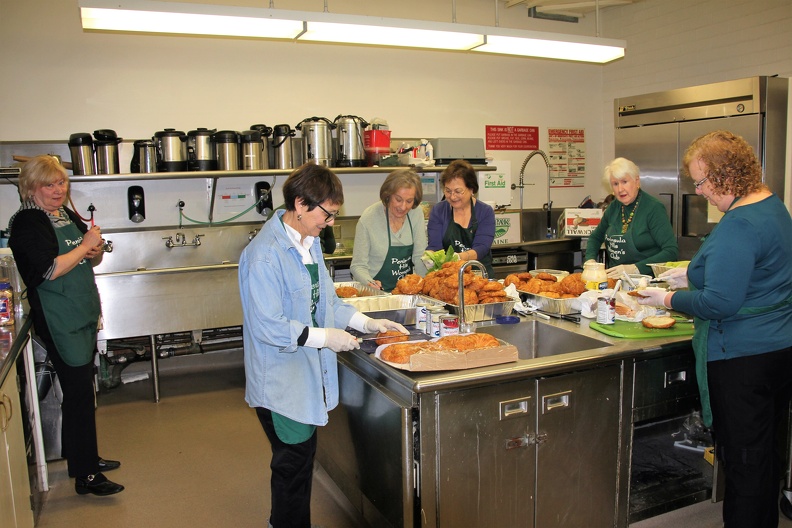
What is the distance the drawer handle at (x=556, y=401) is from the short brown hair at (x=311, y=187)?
46.0 inches

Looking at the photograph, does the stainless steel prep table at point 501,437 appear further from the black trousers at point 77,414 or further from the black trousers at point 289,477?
the black trousers at point 77,414

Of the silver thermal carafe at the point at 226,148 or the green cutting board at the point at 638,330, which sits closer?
the green cutting board at the point at 638,330

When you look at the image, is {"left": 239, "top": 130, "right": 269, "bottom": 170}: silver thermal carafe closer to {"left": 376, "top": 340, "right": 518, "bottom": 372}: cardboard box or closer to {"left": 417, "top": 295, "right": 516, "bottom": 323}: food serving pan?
{"left": 417, "top": 295, "right": 516, "bottom": 323}: food serving pan

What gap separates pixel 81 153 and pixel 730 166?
469 cm

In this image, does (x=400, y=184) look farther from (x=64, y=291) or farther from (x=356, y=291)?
(x=64, y=291)

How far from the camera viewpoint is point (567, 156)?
7562 mm

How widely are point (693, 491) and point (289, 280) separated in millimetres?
2284

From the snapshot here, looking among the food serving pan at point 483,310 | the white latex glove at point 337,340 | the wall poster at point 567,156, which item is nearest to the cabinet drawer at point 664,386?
the food serving pan at point 483,310

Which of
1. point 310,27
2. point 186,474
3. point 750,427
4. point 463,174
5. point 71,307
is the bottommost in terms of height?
point 186,474

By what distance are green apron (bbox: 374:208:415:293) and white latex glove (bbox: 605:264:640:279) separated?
1226 mm

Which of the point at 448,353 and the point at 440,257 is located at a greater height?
the point at 440,257

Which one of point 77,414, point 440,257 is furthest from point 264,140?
point 77,414

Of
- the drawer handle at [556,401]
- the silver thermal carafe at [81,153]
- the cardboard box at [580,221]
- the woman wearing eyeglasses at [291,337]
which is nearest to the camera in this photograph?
the woman wearing eyeglasses at [291,337]

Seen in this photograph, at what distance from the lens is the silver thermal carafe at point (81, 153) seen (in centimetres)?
513
